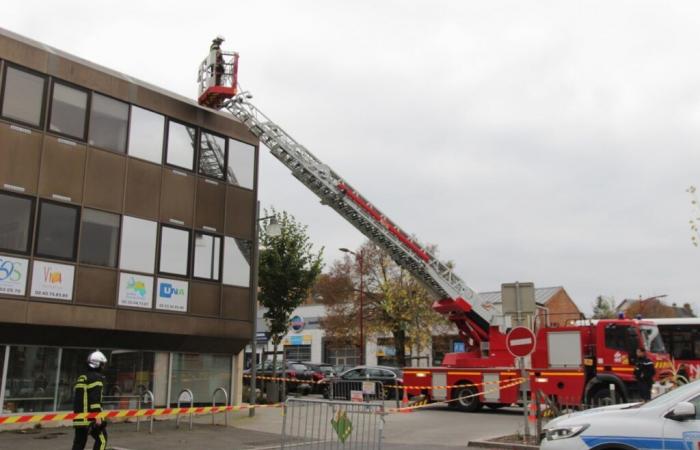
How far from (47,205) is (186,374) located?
5.91m

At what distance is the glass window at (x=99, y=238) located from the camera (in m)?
16.2

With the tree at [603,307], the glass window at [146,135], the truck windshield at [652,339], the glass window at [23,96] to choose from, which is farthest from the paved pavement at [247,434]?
the tree at [603,307]

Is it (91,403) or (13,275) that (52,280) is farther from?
(91,403)

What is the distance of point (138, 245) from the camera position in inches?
679

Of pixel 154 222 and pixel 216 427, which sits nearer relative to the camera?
pixel 216 427

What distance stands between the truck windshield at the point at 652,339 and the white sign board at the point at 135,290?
529 inches

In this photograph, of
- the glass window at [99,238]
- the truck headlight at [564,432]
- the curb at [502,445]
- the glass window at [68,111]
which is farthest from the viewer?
the glass window at [99,238]

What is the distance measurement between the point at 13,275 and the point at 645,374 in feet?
50.0

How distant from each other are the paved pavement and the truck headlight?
472cm

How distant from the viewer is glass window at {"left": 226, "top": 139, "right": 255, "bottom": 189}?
20.2 metres

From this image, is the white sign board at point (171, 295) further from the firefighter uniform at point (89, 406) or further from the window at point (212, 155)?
the firefighter uniform at point (89, 406)

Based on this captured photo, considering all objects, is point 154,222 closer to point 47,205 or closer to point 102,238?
point 102,238

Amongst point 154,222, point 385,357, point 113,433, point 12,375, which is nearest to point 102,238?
point 154,222

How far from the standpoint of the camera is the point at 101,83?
17.0 metres
